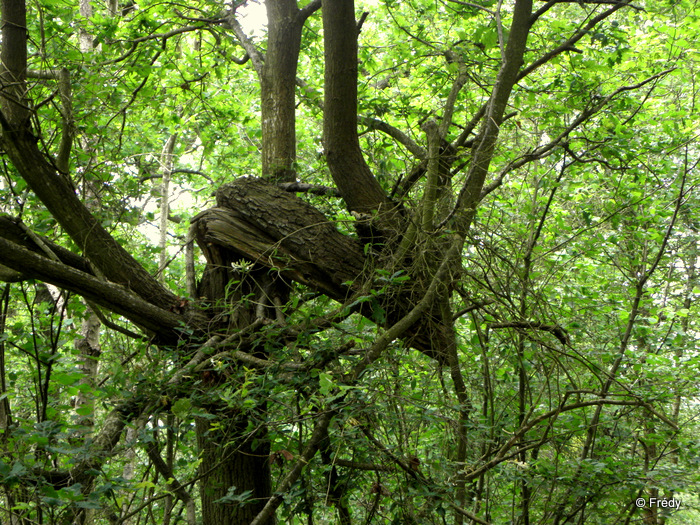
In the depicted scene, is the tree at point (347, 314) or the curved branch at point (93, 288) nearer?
the tree at point (347, 314)

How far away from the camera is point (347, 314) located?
3.19 metres

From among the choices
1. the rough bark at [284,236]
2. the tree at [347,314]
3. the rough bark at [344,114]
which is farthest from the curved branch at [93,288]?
the rough bark at [344,114]

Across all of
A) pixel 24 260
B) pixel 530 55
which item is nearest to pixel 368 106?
pixel 530 55

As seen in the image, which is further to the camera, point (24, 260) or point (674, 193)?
point (674, 193)

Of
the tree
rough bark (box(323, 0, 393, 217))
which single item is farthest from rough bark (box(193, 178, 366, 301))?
rough bark (box(323, 0, 393, 217))

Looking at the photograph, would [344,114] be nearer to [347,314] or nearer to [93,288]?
[347,314]

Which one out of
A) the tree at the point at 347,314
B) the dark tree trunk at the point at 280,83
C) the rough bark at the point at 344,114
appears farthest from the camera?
the dark tree trunk at the point at 280,83

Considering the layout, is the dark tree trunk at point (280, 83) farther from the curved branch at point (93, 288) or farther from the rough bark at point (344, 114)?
the curved branch at point (93, 288)

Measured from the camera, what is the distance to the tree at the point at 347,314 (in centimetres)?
292

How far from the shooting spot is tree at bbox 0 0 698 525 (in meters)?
2.92

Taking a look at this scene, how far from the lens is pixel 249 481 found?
4.18 meters

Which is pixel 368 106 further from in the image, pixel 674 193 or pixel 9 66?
pixel 674 193

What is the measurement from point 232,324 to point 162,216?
6.73 metres

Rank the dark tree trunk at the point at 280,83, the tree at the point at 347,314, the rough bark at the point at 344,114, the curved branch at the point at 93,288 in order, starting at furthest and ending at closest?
the dark tree trunk at the point at 280,83, the rough bark at the point at 344,114, the curved branch at the point at 93,288, the tree at the point at 347,314
